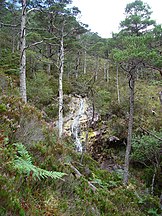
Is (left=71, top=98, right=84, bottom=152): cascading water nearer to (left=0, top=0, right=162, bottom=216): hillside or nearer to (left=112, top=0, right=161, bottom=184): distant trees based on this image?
(left=0, top=0, right=162, bottom=216): hillside

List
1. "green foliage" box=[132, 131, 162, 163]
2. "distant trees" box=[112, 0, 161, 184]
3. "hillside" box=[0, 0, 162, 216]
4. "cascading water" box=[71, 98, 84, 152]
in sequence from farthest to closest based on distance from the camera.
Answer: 1. "cascading water" box=[71, 98, 84, 152]
2. "green foliage" box=[132, 131, 162, 163]
3. "distant trees" box=[112, 0, 161, 184]
4. "hillside" box=[0, 0, 162, 216]

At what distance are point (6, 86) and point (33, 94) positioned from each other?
350 inches

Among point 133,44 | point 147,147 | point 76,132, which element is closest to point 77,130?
point 76,132

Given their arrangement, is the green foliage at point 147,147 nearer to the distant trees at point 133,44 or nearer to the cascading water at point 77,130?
the distant trees at point 133,44

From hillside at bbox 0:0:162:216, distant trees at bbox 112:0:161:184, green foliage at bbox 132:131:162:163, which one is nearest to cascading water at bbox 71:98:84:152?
hillside at bbox 0:0:162:216

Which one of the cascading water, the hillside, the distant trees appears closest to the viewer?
the hillside

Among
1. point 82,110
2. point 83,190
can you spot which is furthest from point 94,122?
point 83,190

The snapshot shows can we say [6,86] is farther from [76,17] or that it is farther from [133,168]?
[133,168]

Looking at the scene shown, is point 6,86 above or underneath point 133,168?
above

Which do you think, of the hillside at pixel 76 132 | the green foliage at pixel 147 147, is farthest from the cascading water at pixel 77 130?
the green foliage at pixel 147 147

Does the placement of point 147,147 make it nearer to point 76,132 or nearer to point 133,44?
point 76,132

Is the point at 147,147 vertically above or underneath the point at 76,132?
underneath

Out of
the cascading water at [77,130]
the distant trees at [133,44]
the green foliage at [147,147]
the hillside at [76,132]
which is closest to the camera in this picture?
the hillside at [76,132]

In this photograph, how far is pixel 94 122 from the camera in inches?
714
